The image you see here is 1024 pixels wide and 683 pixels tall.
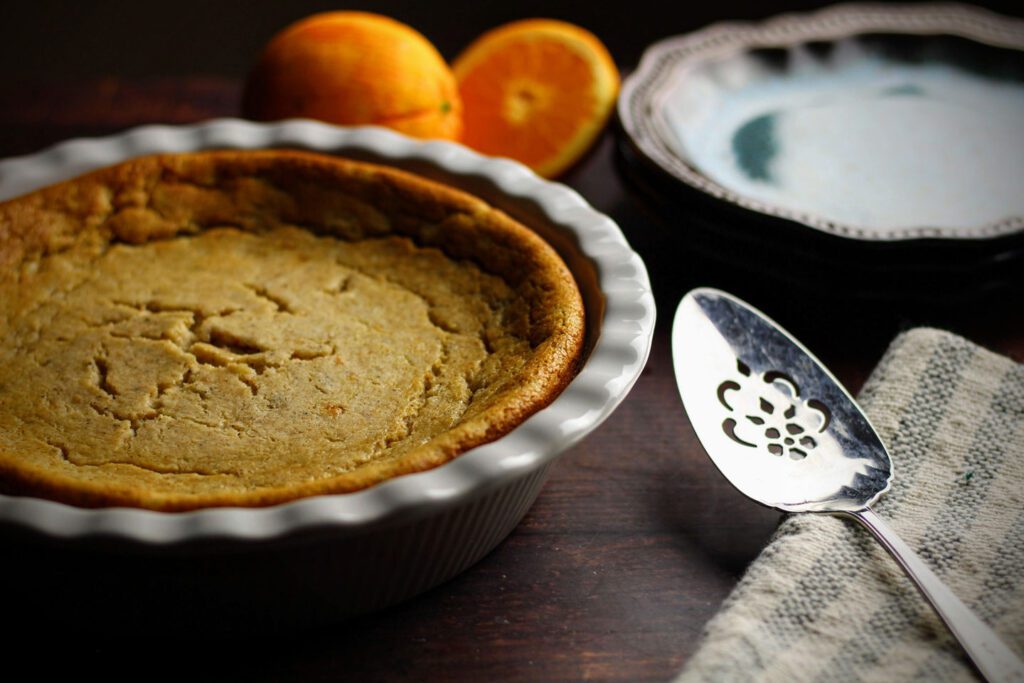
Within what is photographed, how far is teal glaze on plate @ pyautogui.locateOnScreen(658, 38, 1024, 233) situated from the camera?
1521mm

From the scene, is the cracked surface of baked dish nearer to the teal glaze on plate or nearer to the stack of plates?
the stack of plates

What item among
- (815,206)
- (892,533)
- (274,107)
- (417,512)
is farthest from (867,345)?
(274,107)

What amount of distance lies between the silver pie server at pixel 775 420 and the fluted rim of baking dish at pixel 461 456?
0.38 feet

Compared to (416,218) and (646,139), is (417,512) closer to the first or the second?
(416,218)

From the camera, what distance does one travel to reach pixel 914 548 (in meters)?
1.02

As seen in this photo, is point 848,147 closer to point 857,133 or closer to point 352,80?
point 857,133

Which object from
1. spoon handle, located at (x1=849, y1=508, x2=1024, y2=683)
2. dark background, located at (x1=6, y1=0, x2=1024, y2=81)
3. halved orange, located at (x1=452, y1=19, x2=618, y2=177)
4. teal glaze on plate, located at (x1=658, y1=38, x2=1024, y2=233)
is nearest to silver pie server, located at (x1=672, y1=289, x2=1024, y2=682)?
spoon handle, located at (x1=849, y1=508, x2=1024, y2=683)

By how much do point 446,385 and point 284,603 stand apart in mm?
311

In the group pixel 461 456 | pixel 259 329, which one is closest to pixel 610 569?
pixel 461 456

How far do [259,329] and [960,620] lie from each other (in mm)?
807

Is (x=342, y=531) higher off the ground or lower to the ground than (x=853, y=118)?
lower

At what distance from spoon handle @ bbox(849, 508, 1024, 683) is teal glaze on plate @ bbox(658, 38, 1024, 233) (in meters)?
0.48

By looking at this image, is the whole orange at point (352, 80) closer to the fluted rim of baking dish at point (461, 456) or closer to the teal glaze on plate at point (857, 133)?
the fluted rim of baking dish at point (461, 456)

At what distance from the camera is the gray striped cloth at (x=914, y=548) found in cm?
90
